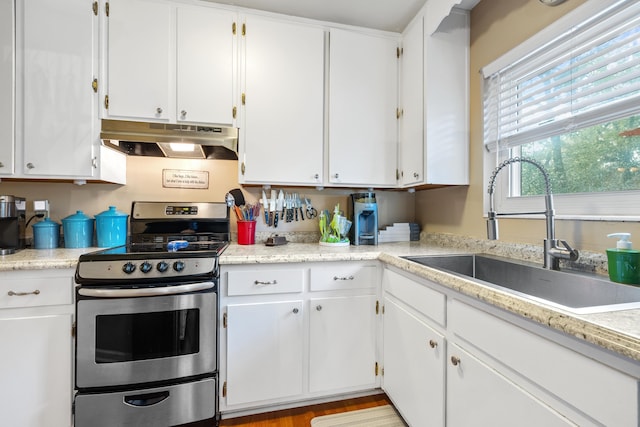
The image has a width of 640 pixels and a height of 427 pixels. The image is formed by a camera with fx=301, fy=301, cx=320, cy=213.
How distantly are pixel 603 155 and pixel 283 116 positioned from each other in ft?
5.32

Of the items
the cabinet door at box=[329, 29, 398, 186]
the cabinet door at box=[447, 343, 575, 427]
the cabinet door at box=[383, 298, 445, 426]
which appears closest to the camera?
the cabinet door at box=[447, 343, 575, 427]

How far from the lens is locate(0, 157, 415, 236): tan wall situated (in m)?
1.94

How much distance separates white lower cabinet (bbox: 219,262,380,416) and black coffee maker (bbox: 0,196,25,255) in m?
1.15

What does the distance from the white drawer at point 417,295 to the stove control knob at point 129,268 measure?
1279mm

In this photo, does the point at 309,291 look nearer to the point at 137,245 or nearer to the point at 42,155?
the point at 137,245

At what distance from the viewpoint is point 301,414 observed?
167 centimetres

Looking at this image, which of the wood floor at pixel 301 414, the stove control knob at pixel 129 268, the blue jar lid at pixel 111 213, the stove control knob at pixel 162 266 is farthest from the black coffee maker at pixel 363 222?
the blue jar lid at pixel 111 213

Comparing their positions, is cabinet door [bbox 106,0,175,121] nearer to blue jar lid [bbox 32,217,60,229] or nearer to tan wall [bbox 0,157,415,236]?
tan wall [bbox 0,157,415,236]

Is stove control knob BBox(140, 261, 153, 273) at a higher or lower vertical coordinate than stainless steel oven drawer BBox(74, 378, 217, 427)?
higher

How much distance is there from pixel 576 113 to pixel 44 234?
282 centimetres

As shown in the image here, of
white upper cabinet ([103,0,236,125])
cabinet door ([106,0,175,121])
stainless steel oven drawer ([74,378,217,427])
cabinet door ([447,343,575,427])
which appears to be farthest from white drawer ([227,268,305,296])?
cabinet door ([106,0,175,121])

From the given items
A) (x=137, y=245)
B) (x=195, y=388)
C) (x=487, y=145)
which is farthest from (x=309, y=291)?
(x=487, y=145)

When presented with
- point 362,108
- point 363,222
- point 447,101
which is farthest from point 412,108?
point 363,222

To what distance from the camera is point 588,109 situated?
49.5 inches
